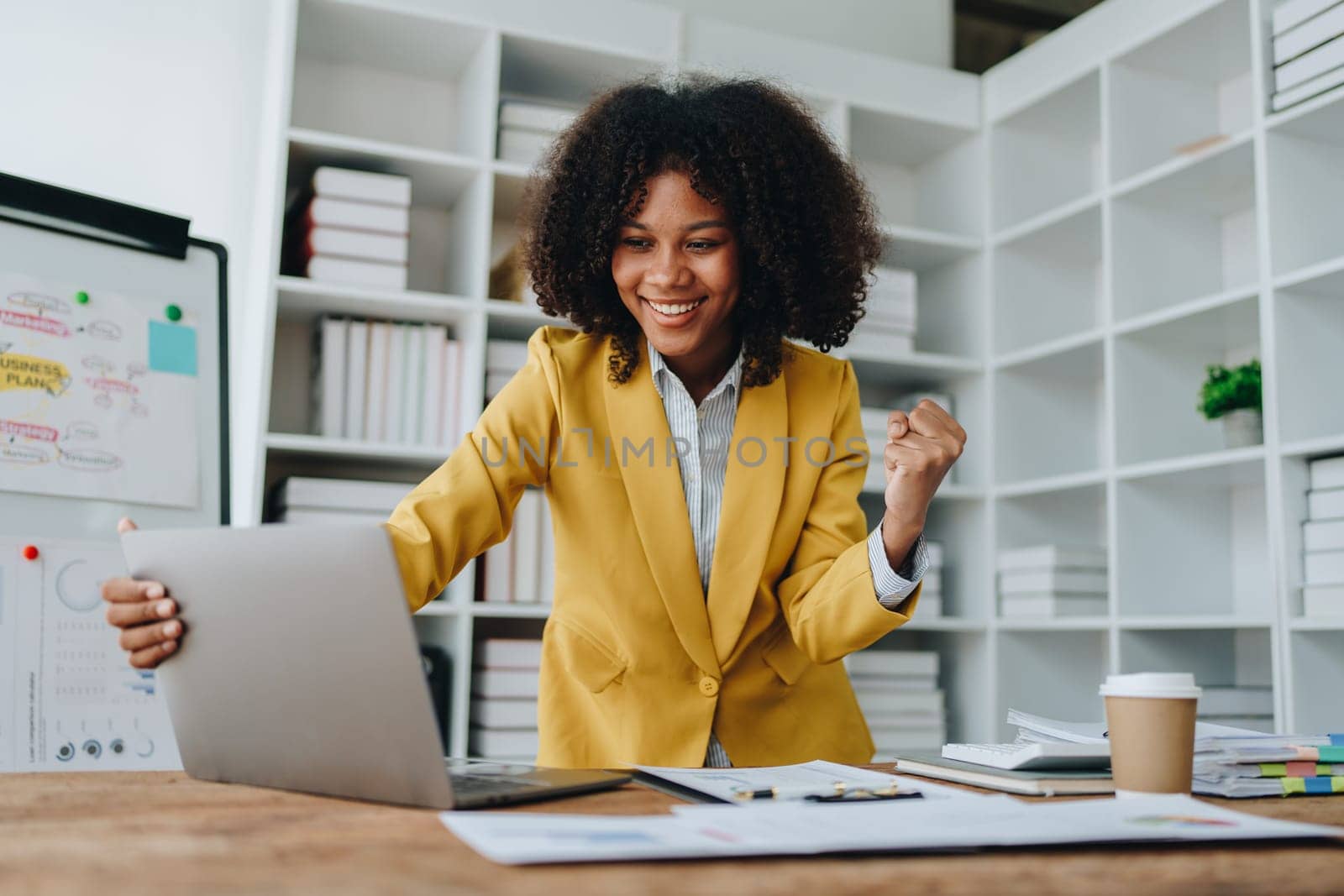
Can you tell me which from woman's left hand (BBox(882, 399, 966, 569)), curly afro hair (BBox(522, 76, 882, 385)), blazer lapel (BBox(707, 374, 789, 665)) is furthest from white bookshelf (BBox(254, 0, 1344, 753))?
woman's left hand (BBox(882, 399, 966, 569))

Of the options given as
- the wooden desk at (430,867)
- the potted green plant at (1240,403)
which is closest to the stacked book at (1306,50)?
the potted green plant at (1240,403)

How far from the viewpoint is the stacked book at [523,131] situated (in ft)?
9.73

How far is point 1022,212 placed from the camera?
11.4 feet

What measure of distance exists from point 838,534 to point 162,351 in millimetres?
1130

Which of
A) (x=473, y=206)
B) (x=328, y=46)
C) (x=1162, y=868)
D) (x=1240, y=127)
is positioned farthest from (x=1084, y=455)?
(x=1162, y=868)

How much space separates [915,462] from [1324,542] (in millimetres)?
1592

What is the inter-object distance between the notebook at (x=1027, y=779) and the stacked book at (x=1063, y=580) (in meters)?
2.10

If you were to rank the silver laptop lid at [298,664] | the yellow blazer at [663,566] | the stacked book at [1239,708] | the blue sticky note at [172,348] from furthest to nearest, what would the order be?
the stacked book at [1239,708]
the blue sticky note at [172,348]
the yellow blazer at [663,566]
the silver laptop lid at [298,664]

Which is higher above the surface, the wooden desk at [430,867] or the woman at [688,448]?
the woman at [688,448]

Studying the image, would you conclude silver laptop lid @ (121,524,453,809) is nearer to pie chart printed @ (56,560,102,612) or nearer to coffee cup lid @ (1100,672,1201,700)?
coffee cup lid @ (1100,672,1201,700)

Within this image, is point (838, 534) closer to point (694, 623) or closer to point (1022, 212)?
point (694, 623)

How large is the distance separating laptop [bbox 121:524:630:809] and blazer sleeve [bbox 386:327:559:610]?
0.94 feet

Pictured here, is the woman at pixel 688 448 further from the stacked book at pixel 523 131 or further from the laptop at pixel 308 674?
the stacked book at pixel 523 131

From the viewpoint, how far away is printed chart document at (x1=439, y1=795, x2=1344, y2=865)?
617 mm
